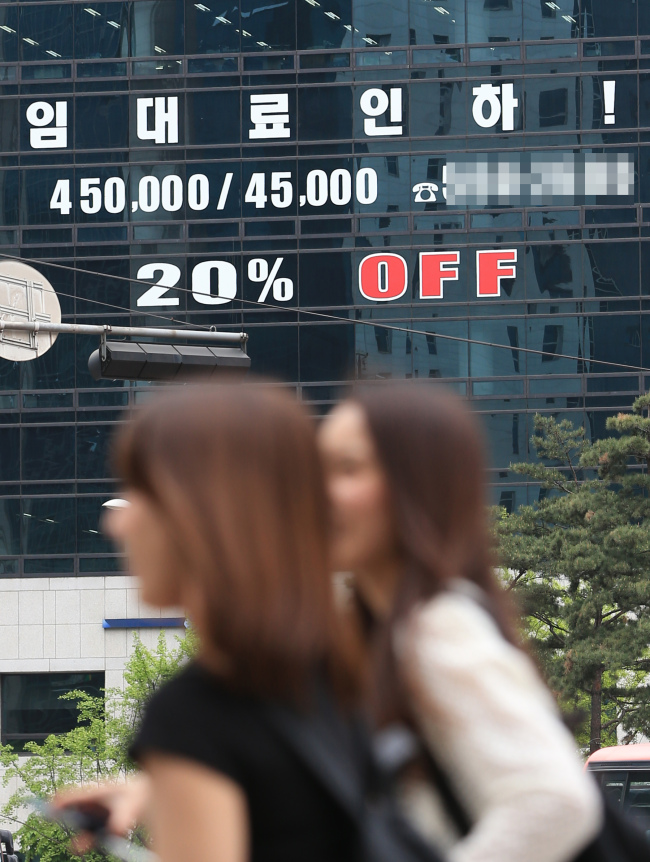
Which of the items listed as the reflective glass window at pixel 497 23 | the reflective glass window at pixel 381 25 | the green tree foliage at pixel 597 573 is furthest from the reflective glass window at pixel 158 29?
the green tree foliage at pixel 597 573

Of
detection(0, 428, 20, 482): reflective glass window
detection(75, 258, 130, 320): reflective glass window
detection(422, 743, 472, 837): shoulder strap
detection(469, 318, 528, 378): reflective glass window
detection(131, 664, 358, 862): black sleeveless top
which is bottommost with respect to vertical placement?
detection(0, 428, 20, 482): reflective glass window

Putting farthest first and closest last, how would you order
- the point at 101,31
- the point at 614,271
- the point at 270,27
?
the point at 101,31, the point at 270,27, the point at 614,271

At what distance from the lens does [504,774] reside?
64.8 inches

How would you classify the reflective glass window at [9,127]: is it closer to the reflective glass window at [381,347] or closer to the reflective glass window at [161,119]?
the reflective glass window at [161,119]

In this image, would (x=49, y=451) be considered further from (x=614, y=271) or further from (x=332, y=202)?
(x=614, y=271)

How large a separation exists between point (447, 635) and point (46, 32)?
4176cm

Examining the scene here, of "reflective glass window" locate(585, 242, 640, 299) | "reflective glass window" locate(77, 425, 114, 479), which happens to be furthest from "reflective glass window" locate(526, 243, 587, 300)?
"reflective glass window" locate(77, 425, 114, 479)

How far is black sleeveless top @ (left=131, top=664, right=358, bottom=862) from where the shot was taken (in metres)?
1.36

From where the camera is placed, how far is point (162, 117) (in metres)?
40.2

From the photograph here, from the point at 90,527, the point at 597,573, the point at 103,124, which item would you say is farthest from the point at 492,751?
the point at 103,124

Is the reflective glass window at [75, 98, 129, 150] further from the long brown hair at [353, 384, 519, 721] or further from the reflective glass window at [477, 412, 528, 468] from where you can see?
the long brown hair at [353, 384, 519, 721]

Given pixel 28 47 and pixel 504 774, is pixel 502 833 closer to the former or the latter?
pixel 504 774

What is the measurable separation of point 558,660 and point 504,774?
23.3 metres

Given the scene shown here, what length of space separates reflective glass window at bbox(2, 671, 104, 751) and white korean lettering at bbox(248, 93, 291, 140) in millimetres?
16119
